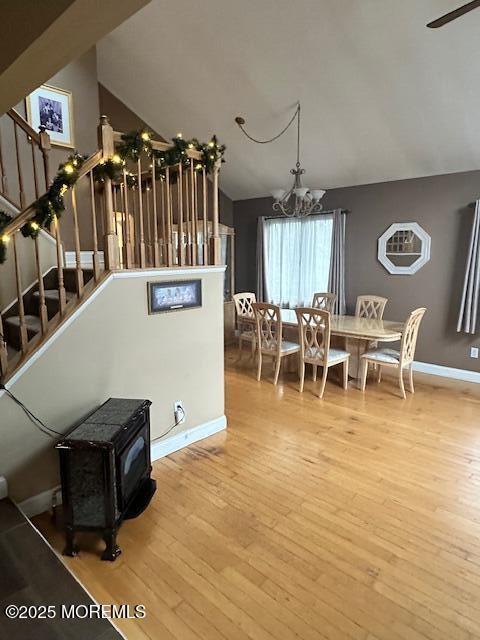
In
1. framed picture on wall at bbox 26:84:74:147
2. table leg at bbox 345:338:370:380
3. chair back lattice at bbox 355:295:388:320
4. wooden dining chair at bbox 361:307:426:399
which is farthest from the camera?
chair back lattice at bbox 355:295:388:320

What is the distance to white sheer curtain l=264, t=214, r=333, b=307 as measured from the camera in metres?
6.19

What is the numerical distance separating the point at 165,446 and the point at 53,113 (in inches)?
142

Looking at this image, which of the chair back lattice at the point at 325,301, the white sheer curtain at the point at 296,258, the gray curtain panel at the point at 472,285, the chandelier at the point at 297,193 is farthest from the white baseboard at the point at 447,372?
the chandelier at the point at 297,193

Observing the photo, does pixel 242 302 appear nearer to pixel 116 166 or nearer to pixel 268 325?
pixel 268 325

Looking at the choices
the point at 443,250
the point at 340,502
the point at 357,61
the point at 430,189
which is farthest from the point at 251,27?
the point at 340,502

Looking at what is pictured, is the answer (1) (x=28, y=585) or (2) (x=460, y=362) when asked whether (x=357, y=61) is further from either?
(1) (x=28, y=585)

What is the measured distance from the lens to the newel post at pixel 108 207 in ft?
7.94

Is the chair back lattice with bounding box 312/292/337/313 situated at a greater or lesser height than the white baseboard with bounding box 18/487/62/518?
greater

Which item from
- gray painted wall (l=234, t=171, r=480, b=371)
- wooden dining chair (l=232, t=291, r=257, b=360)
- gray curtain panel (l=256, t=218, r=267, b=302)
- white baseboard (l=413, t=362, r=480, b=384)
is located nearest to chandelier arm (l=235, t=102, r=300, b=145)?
gray painted wall (l=234, t=171, r=480, b=371)

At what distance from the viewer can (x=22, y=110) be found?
397cm

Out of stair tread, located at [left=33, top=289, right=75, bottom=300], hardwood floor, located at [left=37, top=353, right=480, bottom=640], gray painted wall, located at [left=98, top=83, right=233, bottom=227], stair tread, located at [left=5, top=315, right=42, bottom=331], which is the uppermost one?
gray painted wall, located at [left=98, top=83, right=233, bottom=227]

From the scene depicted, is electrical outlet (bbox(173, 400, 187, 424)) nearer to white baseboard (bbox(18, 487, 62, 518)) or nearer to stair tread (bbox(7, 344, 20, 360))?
white baseboard (bbox(18, 487, 62, 518))

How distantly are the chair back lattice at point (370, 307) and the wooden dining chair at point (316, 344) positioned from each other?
1.06 meters

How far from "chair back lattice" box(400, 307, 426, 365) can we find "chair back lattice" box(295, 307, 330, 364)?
775 millimetres
